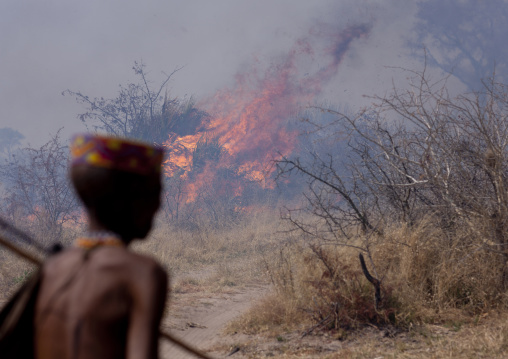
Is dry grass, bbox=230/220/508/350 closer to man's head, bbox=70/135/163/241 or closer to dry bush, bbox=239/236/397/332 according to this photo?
dry bush, bbox=239/236/397/332

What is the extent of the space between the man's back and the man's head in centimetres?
9

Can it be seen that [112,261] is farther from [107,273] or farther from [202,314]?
[202,314]

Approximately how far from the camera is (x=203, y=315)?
7.07m

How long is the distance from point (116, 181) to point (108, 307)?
26cm

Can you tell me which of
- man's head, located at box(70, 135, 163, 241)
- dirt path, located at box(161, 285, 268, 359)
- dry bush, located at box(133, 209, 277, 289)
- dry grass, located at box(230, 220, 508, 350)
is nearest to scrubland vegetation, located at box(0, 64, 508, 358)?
dry grass, located at box(230, 220, 508, 350)

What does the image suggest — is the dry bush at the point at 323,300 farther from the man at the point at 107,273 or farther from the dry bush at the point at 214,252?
the man at the point at 107,273

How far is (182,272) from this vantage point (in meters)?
10.7

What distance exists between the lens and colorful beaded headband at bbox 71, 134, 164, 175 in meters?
0.96

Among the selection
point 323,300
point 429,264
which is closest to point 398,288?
point 429,264

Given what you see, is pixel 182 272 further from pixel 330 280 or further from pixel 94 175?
pixel 94 175

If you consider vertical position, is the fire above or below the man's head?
above

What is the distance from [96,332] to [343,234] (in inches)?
284

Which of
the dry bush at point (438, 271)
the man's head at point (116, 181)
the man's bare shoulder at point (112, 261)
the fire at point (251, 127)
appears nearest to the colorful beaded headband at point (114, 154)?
the man's head at point (116, 181)

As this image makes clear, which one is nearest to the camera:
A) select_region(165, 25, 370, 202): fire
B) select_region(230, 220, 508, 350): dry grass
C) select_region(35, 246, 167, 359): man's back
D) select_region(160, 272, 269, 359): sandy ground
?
select_region(35, 246, 167, 359): man's back
